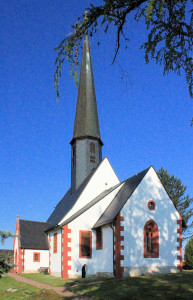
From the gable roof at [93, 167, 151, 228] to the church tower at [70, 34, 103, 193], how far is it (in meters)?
4.89

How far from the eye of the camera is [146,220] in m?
20.6

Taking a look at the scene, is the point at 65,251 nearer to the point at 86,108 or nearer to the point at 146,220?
the point at 146,220

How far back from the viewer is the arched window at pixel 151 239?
66.5ft

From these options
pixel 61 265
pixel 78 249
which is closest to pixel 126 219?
pixel 78 249

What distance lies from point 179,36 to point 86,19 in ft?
6.43

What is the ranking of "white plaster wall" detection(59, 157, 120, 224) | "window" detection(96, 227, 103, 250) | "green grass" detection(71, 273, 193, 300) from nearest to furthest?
1. "green grass" detection(71, 273, 193, 300)
2. "window" detection(96, 227, 103, 250)
3. "white plaster wall" detection(59, 157, 120, 224)

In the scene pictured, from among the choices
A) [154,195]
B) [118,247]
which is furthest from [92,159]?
[118,247]

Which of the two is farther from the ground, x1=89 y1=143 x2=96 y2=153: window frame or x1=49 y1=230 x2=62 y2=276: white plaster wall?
x1=89 y1=143 x2=96 y2=153: window frame

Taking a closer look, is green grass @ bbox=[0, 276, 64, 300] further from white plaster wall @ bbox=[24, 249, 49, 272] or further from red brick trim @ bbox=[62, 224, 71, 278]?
white plaster wall @ bbox=[24, 249, 49, 272]

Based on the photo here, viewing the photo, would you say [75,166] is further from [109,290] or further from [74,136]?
[109,290]

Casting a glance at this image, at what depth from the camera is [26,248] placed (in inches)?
1262

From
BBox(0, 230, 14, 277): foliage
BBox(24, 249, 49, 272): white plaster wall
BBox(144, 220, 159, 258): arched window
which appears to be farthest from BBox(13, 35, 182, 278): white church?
BBox(0, 230, 14, 277): foliage

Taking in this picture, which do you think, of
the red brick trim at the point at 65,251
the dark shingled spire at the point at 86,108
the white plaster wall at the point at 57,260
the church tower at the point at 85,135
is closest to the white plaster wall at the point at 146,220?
the red brick trim at the point at 65,251

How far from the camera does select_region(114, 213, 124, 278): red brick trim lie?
62.4ft
